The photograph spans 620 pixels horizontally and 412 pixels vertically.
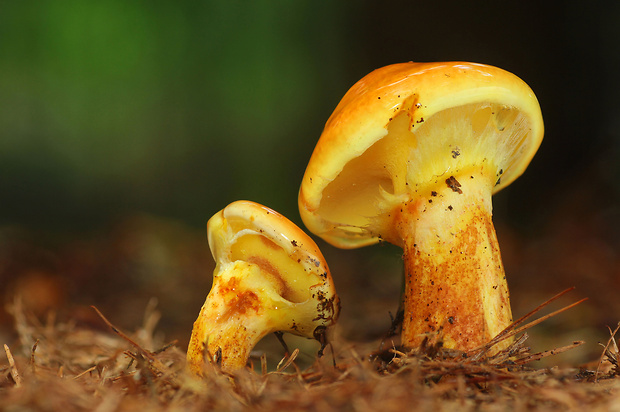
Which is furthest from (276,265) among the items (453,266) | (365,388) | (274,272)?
(365,388)

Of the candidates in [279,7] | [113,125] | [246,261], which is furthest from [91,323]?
[279,7]

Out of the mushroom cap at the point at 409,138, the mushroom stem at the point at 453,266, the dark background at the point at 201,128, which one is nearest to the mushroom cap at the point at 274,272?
the mushroom cap at the point at 409,138

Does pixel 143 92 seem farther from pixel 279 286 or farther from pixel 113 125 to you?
pixel 279 286

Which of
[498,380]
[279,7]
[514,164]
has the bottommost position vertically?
[498,380]

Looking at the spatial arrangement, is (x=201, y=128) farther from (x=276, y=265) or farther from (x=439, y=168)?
(x=439, y=168)

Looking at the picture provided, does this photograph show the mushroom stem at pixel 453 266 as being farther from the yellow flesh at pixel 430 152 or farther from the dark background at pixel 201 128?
the dark background at pixel 201 128

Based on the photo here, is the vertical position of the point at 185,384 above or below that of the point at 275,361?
above
